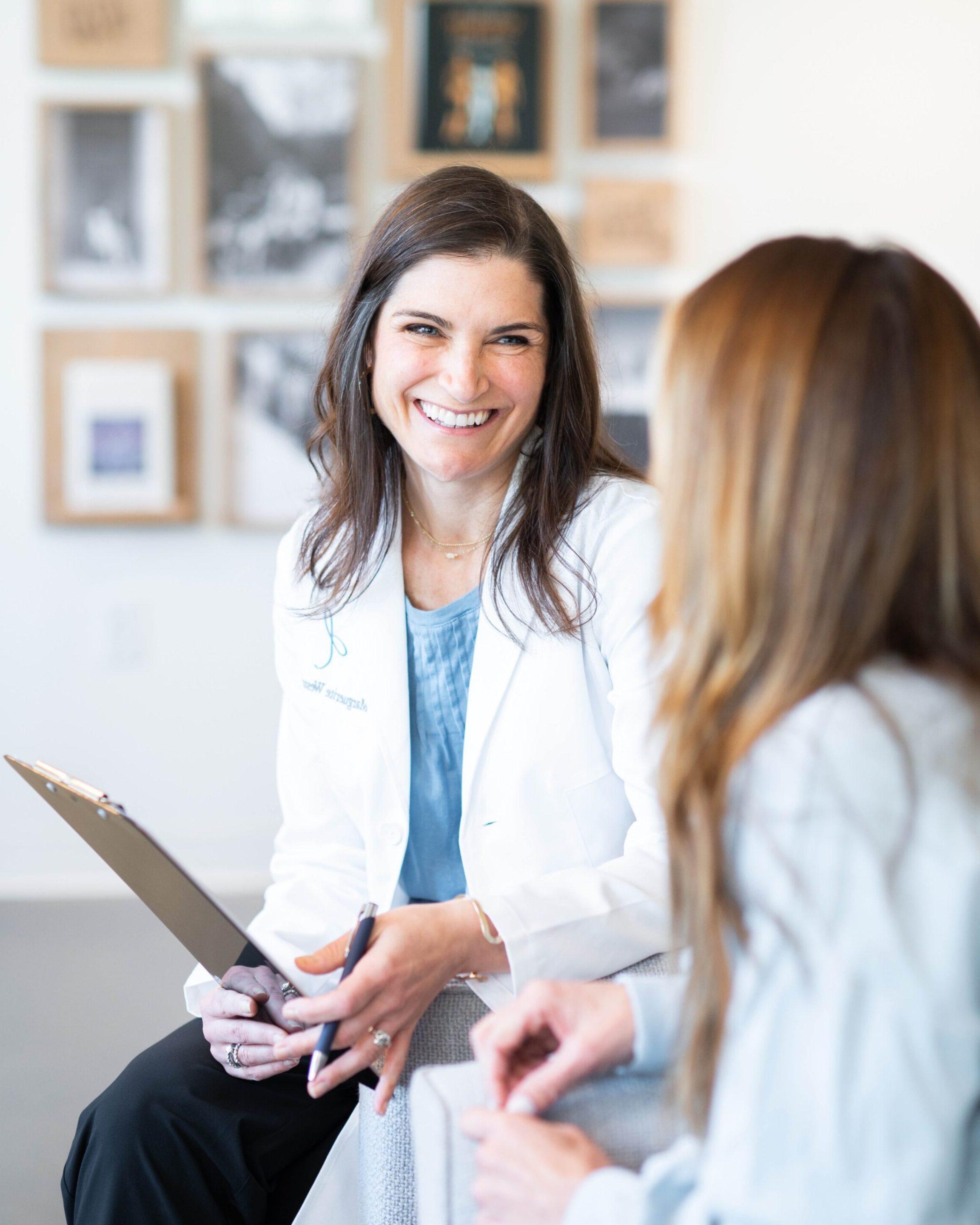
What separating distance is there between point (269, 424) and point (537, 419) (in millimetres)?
1521

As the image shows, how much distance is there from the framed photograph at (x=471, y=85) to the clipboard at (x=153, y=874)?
210cm

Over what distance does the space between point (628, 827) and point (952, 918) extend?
27.7 inches

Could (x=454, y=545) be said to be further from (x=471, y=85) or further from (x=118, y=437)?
(x=471, y=85)

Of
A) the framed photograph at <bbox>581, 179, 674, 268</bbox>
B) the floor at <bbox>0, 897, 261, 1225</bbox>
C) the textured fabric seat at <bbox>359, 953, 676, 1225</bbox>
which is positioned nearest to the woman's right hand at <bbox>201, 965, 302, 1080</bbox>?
the textured fabric seat at <bbox>359, 953, 676, 1225</bbox>

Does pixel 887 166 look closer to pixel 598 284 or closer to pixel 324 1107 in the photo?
pixel 598 284

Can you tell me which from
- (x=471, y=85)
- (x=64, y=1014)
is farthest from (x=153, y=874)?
A: (x=471, y=85)

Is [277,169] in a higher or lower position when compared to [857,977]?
higher

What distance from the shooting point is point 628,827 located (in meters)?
1.36

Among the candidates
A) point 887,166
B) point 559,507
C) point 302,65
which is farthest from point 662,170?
point 559,507

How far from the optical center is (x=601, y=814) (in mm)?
1323

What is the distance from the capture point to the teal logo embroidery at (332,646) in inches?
56.6

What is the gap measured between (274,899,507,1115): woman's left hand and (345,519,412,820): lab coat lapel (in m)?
0.28

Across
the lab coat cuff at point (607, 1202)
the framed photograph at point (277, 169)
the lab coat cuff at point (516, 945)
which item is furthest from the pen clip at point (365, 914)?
the framed photograph at point (277, 169)

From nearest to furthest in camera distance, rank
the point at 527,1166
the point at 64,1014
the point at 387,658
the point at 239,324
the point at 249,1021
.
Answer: the point at 527,1166 < the point at 249,1021 < the point at 387,658 < the point at 64,1014 < the point at 239,324
